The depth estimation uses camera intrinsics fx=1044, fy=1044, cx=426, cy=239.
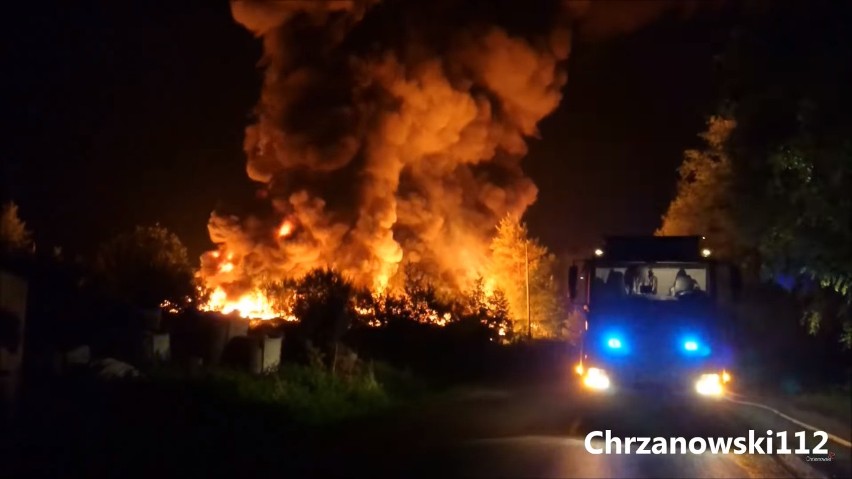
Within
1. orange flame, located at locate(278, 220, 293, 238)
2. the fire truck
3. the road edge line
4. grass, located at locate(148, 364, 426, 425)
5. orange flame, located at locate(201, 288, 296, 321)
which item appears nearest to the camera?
the road edge line

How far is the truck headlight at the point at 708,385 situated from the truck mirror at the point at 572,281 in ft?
9.06

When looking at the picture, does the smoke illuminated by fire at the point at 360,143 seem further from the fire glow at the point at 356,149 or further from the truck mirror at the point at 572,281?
the truck mirror at the point at 572,281

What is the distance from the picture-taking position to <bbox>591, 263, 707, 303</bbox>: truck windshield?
18.8 meters

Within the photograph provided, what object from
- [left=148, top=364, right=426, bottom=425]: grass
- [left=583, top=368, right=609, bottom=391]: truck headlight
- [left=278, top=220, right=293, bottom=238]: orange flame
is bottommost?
[left=148, top=364, right=426, bottom=425]: grass

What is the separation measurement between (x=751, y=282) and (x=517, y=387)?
22.5ft

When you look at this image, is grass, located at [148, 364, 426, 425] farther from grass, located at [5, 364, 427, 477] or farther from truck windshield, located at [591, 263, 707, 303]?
truck windshield, located at [591, 263, 707, 303]

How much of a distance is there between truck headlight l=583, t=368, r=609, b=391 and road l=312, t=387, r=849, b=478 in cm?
38

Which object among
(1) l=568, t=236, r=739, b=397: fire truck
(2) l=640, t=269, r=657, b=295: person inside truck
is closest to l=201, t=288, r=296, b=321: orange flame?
(1) l=568, t=236, r=739, b=397: fire truck

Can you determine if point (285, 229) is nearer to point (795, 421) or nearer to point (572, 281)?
point (572, 281)

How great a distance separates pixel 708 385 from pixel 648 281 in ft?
7.31

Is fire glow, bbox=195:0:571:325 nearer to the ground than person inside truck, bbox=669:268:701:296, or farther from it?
farther from it

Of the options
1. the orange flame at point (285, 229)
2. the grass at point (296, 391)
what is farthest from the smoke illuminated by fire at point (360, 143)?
the grass at point (296, 391)

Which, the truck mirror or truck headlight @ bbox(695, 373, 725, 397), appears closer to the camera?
truck headlight @ bbox(695, 373, 725, 397)

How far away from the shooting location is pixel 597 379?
1814cm
